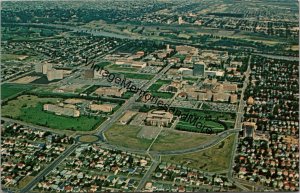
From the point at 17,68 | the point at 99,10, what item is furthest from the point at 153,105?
the point at 99,10

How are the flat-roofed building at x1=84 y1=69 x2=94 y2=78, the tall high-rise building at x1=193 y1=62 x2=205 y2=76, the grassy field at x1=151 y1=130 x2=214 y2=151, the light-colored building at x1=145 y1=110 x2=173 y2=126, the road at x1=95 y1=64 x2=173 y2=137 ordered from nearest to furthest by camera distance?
the grassy field at x1=151 y1=130 x2=214 y2=151 < the road at x1=95 y1=64 x2=173 y2=137 < the light-colored building at x1=145 y1=110 x2=173 y2=126 < the flat-roofed building at x1=84 y1=69 x2=94 y2=78 < the tall high-rise building at x1=193 y1=62 x2=205 y2=76

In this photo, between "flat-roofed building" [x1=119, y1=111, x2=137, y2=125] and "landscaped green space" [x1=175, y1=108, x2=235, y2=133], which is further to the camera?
"flat-roofed building" [x1=119, y1=111, x2=137, y2=125]

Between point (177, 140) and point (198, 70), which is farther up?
point (198, 70)

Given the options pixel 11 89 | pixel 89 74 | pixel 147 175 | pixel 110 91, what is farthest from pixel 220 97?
pixel 11 89

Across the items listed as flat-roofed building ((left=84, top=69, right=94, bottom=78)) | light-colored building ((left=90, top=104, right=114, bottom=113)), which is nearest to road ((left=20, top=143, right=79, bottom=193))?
Result: light-colored building ((left=90, top=104, right=114, bottom=113))

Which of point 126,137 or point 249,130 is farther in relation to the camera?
point 249,130

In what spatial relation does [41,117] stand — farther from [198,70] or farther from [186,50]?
[186,50]

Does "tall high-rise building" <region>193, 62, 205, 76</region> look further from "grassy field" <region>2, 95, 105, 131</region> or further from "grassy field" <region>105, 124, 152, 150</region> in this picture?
"grassy field" <region>105, 124, 152, 150</region>
